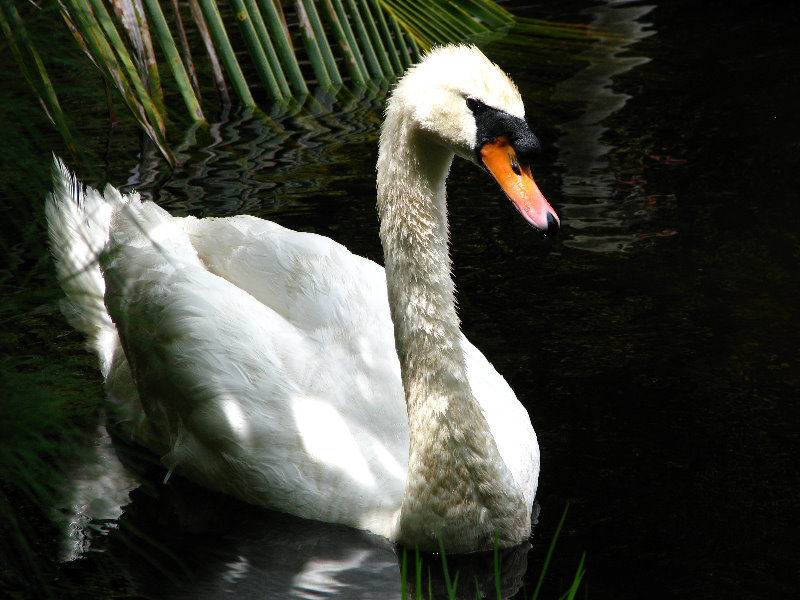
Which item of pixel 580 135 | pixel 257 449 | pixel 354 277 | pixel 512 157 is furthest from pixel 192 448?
pixel 580 135

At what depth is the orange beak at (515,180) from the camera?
4.32 metres

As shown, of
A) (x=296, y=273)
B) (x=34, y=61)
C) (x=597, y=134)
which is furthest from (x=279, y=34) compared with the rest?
(x=34, y=61)

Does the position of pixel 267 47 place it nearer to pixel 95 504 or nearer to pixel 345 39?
pixel 345 39

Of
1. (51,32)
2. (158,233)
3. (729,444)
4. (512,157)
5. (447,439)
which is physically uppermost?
(51,32)

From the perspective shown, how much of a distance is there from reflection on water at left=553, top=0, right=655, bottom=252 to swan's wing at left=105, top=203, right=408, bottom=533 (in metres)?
2.35

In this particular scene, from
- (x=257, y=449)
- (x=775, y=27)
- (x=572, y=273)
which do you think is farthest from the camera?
(x=775, y=27)

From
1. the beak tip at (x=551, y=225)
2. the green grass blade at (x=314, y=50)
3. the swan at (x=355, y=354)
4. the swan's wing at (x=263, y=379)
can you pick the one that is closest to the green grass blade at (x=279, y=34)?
the green grass blade at (x=314, y=50)

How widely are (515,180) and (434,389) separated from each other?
956 mm

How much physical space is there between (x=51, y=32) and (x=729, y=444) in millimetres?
3561

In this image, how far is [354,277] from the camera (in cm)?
593

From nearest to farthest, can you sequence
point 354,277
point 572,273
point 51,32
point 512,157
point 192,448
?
1. point 51,32
2. point 512,157
3. point 192,448
4. point 354,277
5. point 572,273

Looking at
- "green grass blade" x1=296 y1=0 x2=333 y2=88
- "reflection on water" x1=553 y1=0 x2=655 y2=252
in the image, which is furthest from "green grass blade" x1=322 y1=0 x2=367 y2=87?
"reflection on water" x1=553 y1=0 x2=655 y2=252

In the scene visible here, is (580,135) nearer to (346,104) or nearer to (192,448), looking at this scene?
(346,104)

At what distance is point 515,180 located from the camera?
174 inches
